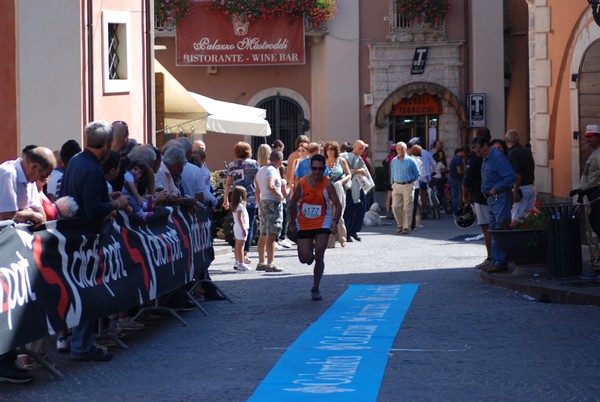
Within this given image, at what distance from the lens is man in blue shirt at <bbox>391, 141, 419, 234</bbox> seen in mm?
26062

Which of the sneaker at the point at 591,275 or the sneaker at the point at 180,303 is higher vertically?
the sneaker at the point at 591,275

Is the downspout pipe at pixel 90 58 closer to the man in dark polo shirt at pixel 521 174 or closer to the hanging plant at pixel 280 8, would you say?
the man in dark polo shirt at pixel 521 174

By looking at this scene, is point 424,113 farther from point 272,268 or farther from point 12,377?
point 12,377

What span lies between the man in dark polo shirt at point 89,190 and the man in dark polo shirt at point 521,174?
9.26 m

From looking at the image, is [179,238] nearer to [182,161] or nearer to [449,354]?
[182,161]

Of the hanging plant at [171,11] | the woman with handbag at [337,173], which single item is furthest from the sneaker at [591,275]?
the hanging plant at [171,11]

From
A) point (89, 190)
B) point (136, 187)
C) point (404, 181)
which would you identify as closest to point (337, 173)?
point (404, 181)

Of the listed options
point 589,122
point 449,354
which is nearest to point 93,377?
point 449,354

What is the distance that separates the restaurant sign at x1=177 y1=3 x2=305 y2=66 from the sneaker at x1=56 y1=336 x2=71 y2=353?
98.0ft

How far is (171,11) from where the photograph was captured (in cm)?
3959

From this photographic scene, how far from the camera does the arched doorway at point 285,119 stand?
4134 cm

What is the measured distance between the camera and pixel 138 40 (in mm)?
24703

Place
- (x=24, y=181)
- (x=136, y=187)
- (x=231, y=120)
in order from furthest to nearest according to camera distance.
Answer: (x=231, y=120) → (x=136, y=187) → (x=24, y=181)

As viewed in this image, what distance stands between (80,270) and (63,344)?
100cm
